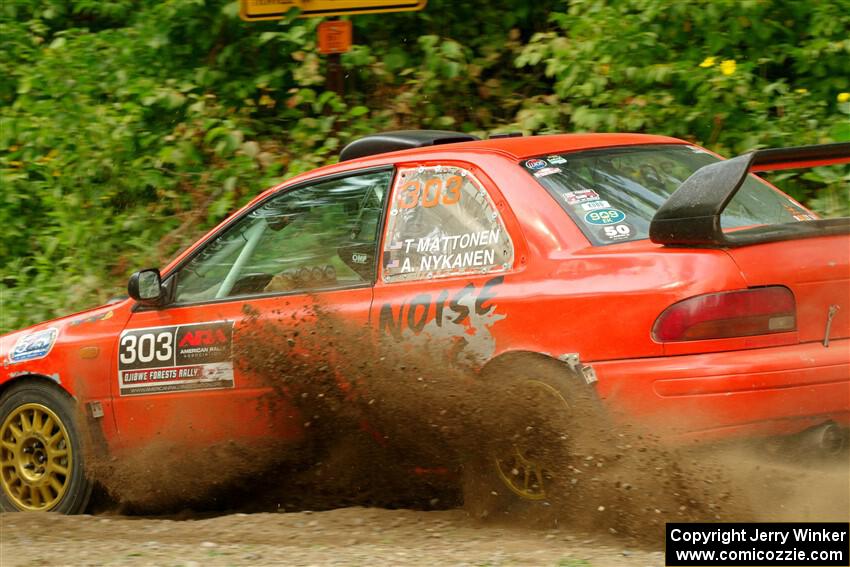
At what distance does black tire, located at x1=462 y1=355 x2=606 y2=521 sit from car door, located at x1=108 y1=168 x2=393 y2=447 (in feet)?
2.66

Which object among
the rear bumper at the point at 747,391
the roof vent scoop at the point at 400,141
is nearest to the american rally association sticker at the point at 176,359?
the roof vent scoop at the point at 400,141

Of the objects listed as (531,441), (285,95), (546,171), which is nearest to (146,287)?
(546,171)

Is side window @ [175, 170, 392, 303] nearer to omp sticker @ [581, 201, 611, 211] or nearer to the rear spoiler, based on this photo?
omp sticker @ [581, 201, 611, 211]

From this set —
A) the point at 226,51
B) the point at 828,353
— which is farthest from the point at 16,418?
the point at 226,51

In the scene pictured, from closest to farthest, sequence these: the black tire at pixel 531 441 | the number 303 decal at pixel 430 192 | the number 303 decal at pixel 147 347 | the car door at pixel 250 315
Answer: the black tire at pixel 531 441 → the number 303 decal at pixel 430 192 → the car door at pixel 250 315 → the number 303 decal at pixel 147 347

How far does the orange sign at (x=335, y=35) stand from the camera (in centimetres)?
828

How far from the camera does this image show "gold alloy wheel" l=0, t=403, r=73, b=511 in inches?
226

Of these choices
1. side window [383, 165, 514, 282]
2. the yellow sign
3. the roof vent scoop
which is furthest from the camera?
the yellow sign

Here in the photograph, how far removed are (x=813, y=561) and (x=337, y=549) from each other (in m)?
1.76

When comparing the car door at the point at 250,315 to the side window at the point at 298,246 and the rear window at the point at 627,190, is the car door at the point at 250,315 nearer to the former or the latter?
the side window at the point at 298,246

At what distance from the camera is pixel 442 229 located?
4.82m

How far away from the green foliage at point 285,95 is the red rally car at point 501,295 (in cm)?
327

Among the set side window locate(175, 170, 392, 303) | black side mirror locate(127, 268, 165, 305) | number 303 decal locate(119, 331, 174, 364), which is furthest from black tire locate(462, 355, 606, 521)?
black side mirror locate(127, 268, 165, 305)

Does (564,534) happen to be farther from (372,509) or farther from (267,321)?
(267,321)
